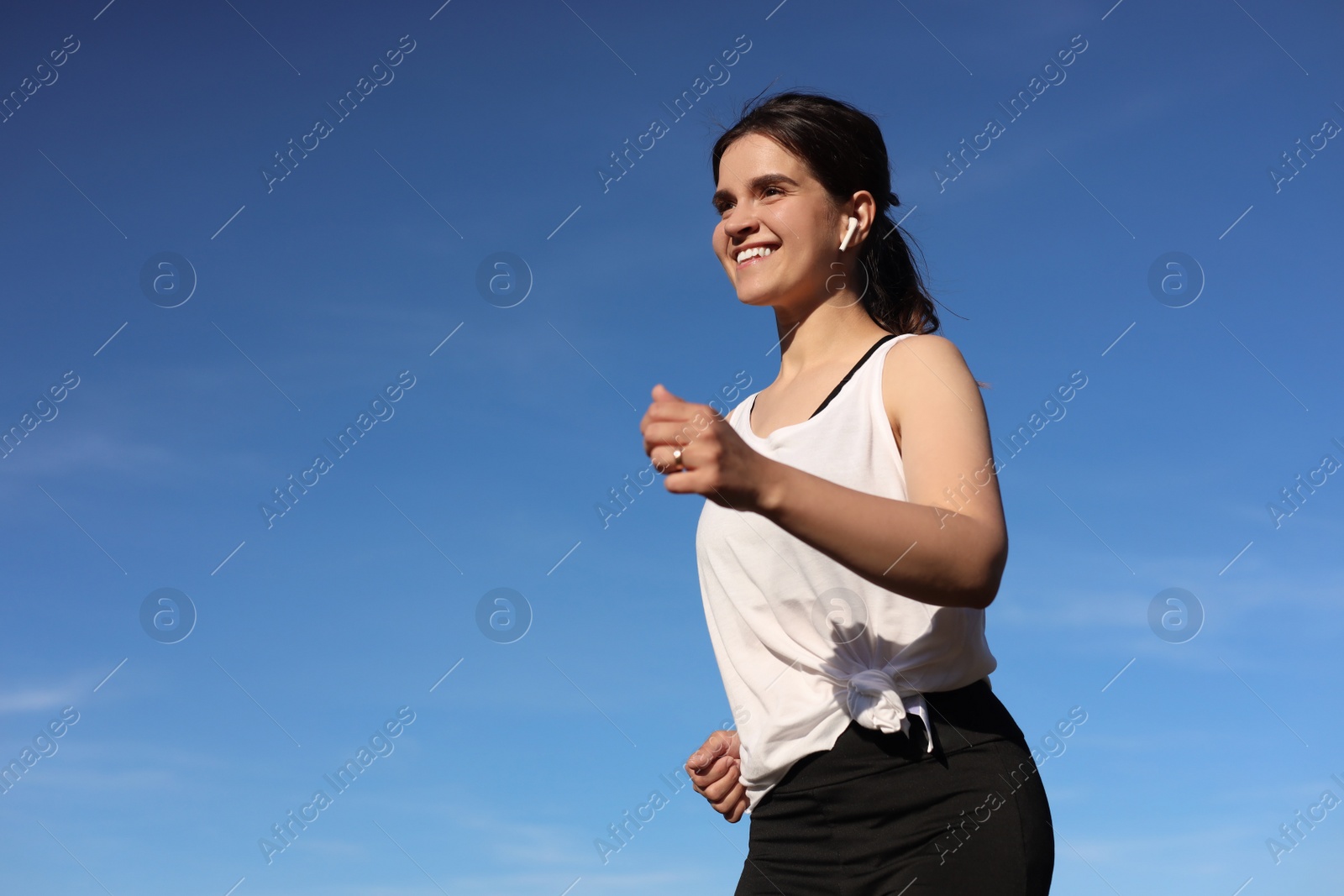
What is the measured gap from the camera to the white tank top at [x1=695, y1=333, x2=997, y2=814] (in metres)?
2.62

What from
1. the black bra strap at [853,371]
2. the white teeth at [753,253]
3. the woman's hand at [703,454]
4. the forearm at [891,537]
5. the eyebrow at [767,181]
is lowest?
the forearm at [891,537]

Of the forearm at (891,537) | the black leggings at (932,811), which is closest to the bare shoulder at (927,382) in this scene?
the forearm at (891,537)

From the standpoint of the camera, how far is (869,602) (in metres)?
2.67

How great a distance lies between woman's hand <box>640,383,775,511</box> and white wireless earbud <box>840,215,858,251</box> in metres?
1.36

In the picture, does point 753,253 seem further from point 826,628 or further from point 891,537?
point 891,537

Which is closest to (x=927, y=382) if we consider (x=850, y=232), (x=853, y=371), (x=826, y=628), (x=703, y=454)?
(x=853, y=371)

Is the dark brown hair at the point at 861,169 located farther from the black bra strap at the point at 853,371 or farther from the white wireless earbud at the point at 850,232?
the black bra strap at the point at 853,371

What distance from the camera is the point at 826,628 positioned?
8.94 feet

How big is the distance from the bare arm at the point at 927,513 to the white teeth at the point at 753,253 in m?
0.76

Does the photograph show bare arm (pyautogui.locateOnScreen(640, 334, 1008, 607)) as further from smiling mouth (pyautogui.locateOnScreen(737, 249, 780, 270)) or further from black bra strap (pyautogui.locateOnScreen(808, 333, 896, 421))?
smiling mouth (pyautogui.locateOnScreen(737, 249, 780, 270))

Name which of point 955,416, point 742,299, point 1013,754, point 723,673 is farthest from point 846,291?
point 1013,754

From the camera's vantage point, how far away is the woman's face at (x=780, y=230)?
10.3 ft

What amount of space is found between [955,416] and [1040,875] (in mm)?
1092

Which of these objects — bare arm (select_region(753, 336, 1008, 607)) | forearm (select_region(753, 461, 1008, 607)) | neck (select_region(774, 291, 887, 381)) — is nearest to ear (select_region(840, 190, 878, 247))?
neck (select_region(774, 291, 887, 381))
